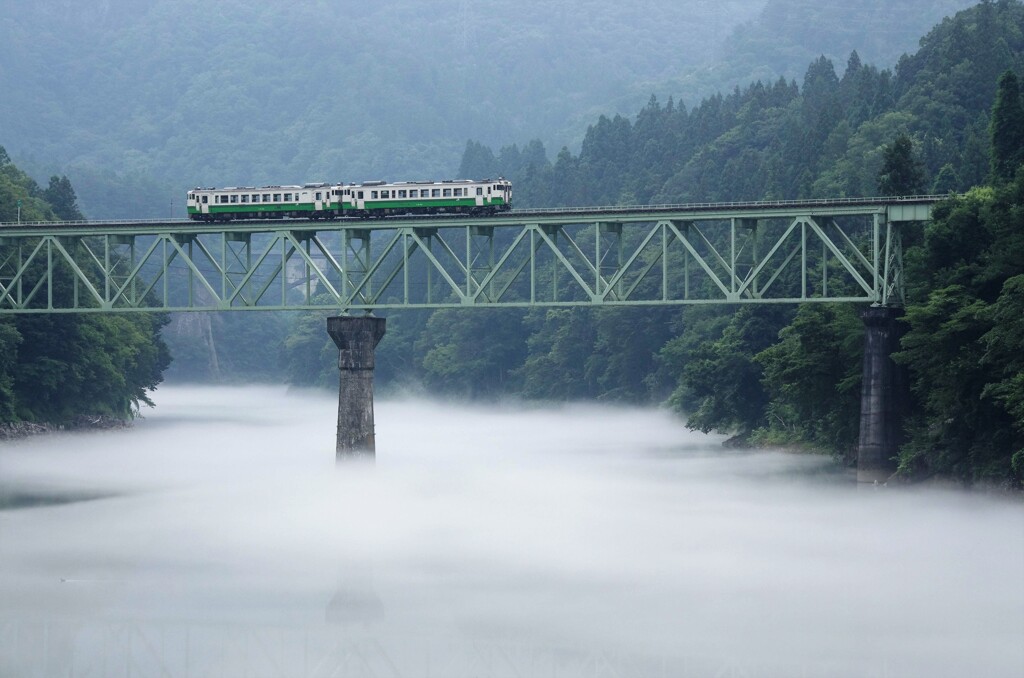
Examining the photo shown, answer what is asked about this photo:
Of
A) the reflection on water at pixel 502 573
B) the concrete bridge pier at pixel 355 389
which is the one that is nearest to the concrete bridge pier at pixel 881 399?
the reflection on water at pixel 502 573

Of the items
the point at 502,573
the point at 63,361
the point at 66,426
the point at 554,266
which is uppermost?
the point at 554,266

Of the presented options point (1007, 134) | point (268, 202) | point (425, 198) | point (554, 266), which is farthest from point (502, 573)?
point (1007, 134)

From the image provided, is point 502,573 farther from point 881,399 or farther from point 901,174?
point 901,174

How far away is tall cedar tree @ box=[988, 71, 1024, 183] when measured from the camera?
4142 inches

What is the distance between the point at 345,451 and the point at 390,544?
2850cm

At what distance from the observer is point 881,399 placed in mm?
95875

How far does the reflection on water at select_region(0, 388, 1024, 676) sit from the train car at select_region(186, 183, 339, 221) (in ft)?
49.9

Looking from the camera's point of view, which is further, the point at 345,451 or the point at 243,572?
the point at 345,451

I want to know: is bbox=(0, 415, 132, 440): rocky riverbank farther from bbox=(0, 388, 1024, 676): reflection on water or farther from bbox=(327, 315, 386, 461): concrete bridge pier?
bbox=(327, 315, 386, 461): concrete bridge pier

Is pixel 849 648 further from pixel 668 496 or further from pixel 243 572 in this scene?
pixel 668 496

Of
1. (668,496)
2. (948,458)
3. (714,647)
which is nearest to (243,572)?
(714,647)

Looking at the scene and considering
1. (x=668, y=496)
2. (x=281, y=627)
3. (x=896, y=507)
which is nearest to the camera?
(x=281, y=627)

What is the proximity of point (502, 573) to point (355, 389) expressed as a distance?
3782cm

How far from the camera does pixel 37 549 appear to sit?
76750mm
